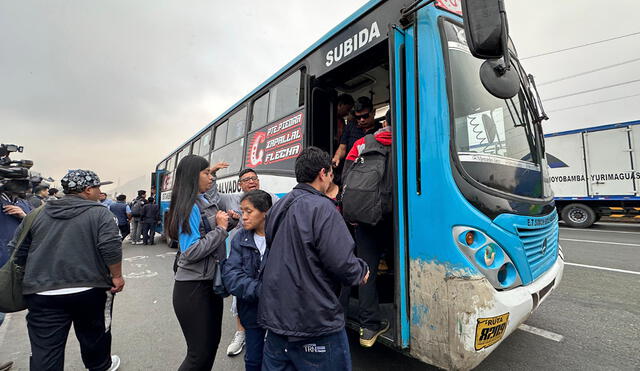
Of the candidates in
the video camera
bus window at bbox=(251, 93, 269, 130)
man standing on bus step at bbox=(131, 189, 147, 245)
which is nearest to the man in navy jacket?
bus window at bbox=(251, 93, 269, 130)

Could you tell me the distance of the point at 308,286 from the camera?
1399 millimetres

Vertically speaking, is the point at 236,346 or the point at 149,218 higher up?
the point at 149,218

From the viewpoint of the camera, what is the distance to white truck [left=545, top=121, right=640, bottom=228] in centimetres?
993

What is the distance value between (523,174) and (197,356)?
2.67 meters

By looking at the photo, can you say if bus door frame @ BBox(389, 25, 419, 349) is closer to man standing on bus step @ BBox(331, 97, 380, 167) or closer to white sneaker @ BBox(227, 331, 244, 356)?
man standing on bus step @ BBox(331, 97, 380, 167)

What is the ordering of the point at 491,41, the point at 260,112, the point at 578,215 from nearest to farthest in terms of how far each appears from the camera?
the point at 491,41, the point at 260,112, the point at 578,215

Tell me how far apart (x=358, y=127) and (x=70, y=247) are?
9.09ft

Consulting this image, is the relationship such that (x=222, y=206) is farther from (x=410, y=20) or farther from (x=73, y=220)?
(x=410, y=20)

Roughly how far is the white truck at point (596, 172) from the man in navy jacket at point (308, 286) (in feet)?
44.1

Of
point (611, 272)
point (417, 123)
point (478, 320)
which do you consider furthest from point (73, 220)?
point (611, 272)

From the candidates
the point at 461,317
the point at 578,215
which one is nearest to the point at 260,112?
the point at 461,317

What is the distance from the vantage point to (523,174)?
224 cm

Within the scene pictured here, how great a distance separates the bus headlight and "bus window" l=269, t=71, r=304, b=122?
235 centimetres

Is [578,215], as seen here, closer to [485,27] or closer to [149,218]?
[485,27]
